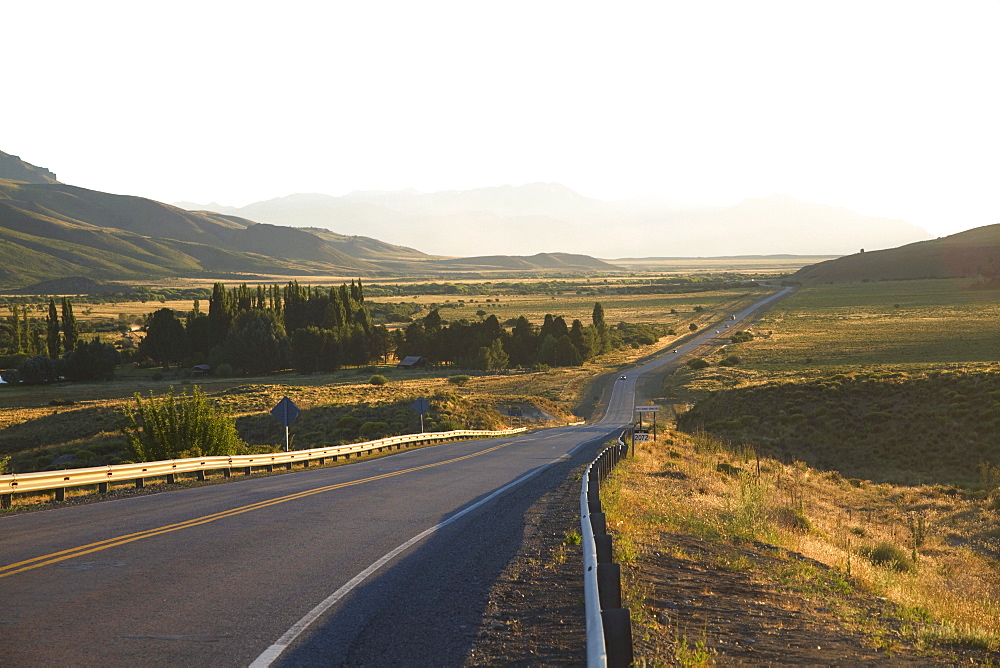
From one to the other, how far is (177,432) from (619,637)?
25.2 metres

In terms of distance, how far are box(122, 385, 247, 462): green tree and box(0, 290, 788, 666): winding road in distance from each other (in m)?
8.79

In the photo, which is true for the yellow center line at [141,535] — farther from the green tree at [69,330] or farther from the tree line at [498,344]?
the green tree at [69,330]

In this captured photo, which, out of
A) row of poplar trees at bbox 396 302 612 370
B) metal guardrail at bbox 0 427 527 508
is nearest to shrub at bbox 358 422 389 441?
metal guardrail at bbox 0 427 527 508

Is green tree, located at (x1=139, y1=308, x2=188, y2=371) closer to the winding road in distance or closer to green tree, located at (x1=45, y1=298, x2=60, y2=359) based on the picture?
green tree, located at (x1=45, y1=298, x2=60, y2=359)

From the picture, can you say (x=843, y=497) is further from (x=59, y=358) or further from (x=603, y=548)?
(x=59, y=358)

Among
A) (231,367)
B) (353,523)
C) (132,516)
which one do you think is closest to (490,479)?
(353,523)

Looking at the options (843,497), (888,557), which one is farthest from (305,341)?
(888,557)

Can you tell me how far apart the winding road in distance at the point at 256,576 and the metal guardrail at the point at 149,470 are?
1650mm

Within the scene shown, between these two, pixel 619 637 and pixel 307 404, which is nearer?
pixel 619 637

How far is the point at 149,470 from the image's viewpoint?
21328mm

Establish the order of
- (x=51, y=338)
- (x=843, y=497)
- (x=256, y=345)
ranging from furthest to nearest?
(x=256, y=345), (x=51, y=338), (x=843, y=497)

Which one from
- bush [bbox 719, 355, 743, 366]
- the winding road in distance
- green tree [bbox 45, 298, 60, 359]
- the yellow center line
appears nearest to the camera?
the winding road in distance

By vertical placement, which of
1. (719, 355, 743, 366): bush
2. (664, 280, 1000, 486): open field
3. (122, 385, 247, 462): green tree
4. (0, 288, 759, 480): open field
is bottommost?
(0, 288, 759, 480): open field

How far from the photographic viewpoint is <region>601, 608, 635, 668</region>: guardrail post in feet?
18.6
